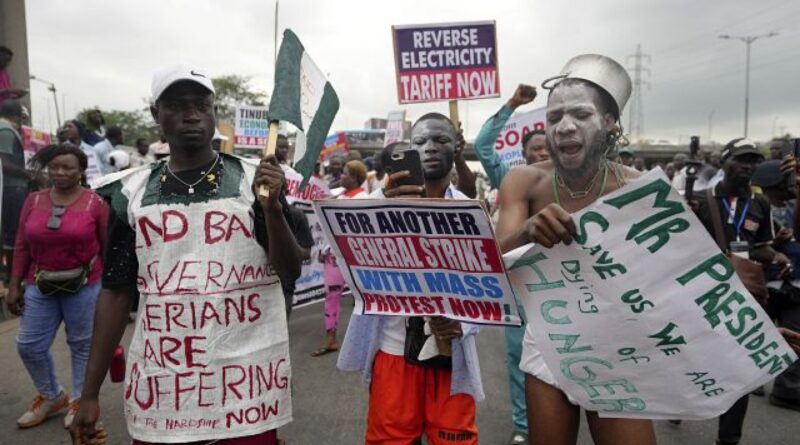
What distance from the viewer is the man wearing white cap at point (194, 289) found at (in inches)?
82.5

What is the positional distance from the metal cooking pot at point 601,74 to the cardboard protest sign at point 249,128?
9.04 m

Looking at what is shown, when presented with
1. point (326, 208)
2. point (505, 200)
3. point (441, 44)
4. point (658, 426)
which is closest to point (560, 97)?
point (505, 200)

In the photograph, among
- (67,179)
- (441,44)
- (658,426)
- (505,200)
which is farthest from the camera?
(441,44)

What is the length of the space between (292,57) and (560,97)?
1.03 m

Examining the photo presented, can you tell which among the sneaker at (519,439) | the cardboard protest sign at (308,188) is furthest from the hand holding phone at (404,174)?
the cardboard protest sign at (308,188)

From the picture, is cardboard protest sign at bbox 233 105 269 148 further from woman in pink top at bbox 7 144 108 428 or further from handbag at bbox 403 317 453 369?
handbag at bbox 403 317 453 369

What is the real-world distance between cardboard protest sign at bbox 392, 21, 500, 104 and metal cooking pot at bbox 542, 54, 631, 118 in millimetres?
2703

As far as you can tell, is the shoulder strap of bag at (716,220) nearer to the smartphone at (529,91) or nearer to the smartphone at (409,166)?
the smartphone at (529,91)

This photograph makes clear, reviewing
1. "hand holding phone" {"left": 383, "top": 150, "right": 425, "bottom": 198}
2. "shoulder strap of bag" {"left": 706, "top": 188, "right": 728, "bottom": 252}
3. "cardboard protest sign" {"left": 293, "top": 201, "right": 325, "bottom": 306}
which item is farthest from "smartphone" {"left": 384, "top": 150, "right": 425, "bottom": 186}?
"cardboard protest sign" {"left": 293, "top": 201, "right": 325, "bottom": 306}

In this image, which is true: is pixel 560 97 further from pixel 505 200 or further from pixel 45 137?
pixel 45 137

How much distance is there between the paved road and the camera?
13.4 ft

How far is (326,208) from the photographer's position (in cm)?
220

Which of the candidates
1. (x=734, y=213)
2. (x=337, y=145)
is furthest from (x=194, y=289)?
(x=337, y=145)

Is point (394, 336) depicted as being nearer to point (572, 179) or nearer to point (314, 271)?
point (572, 179)
